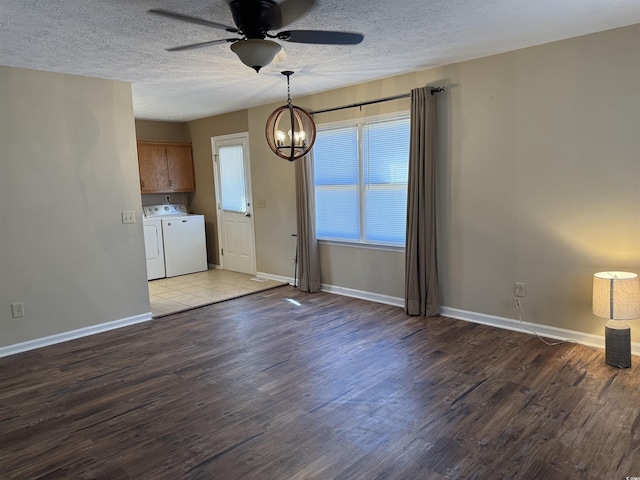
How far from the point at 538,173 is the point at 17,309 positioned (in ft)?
15.3

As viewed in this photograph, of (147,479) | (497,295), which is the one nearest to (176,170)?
(497,295)

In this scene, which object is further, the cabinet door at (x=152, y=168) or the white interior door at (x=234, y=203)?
the cabinet door at (x=152, y=168)

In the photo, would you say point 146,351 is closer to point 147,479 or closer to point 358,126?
point 147,479

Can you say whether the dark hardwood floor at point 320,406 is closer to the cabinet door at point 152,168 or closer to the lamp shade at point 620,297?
the lamp shade at point 620,297

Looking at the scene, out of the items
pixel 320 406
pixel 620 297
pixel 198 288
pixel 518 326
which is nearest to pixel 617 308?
pixel 620 297

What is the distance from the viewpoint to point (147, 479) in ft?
7.20

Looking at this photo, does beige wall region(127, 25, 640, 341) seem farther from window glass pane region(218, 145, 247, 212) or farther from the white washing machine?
the white washing machine

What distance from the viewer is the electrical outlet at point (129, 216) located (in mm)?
4578

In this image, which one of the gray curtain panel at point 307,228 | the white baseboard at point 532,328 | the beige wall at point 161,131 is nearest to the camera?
the white baseboard at point 532,328

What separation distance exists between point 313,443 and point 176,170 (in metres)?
5.98

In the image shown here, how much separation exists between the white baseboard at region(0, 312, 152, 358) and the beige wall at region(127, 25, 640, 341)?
2810 millimetres

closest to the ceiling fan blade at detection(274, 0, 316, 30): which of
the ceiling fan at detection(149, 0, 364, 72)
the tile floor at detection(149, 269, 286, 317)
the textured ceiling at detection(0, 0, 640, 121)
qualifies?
the ceiling fan at detection(149, 0, 364, 72)

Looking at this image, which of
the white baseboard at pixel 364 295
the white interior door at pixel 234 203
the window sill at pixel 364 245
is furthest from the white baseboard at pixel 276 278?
the window sill at pixel 364 245

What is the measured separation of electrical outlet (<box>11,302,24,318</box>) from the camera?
391 centimetres
